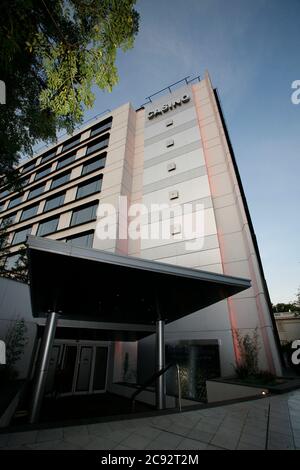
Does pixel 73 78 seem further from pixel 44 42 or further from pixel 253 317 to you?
pixel 253 317

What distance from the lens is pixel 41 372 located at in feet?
Result: 18.6

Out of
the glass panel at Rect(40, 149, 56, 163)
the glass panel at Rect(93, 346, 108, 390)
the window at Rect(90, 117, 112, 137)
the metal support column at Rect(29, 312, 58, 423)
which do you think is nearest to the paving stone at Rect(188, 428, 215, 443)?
the metal support column at Rect(29, 312, 58, 423)

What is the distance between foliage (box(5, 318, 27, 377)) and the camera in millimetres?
10664

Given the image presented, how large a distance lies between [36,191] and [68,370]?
20.8 meters

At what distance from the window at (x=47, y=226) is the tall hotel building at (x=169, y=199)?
120mm

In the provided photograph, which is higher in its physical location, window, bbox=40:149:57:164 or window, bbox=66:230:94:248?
window, bbox=40:149:57:164

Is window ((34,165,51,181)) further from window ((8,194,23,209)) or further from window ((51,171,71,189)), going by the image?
window ((8,194,23,209))

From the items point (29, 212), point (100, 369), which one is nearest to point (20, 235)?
point (29, 212)

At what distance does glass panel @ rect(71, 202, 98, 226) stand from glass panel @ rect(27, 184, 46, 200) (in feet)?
28.3

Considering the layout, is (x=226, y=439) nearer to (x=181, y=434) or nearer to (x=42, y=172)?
(x=181, y=434)

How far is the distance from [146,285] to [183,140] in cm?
1415

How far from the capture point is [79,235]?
1736 cm
